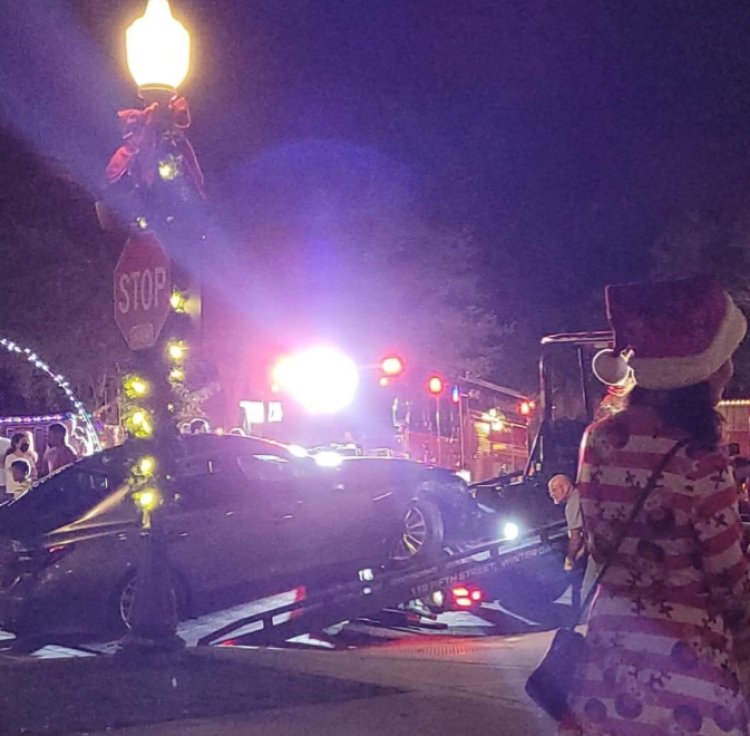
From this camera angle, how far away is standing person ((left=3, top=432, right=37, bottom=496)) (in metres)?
14.3

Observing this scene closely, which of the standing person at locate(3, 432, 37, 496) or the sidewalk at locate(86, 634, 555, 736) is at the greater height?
the standing person at locate(3, 432, 37, 496)

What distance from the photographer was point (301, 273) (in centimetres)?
2636

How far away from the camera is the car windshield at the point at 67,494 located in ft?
31.8

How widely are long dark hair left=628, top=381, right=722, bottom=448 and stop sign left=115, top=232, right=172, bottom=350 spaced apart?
509 centimetres

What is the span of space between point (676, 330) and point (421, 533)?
802 centimetres

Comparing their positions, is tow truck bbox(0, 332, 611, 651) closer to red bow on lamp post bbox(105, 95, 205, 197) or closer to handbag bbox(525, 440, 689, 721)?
red bow on lamp post bbox(105, 95, 205, 197)

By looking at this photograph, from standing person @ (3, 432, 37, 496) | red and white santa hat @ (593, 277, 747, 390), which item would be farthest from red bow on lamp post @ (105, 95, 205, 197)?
standing person @ (3, 432, 37, 496)

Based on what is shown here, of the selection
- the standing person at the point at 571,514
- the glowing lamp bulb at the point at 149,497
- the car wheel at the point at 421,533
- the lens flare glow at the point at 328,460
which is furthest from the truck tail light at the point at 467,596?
the glowing lamp bulb at the point at 149,497

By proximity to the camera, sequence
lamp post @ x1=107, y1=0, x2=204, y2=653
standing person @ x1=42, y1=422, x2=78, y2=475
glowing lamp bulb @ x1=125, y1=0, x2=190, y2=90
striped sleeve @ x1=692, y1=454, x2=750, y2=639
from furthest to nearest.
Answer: standing person @ x1=42, y1=422, x2=78, y2=475, lamp post @ x1=107, y1=0, x2=204, y2=653, glowing lamp bulb @ x1=125, y1=0, x2=190, y2=90, striped sleeve @ x1=692, y1=454, x2=750, y2=639

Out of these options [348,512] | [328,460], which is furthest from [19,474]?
[348,512]

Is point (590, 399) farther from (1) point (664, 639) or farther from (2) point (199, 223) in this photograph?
(1) point (664, 639)

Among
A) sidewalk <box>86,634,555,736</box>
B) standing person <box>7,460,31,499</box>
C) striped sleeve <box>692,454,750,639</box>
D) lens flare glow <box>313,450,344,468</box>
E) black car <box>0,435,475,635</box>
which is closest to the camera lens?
striped sleeve <box>692,454,750,639</box>

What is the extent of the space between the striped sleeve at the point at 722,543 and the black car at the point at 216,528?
20.9 feet

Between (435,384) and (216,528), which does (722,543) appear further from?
(435,384)
